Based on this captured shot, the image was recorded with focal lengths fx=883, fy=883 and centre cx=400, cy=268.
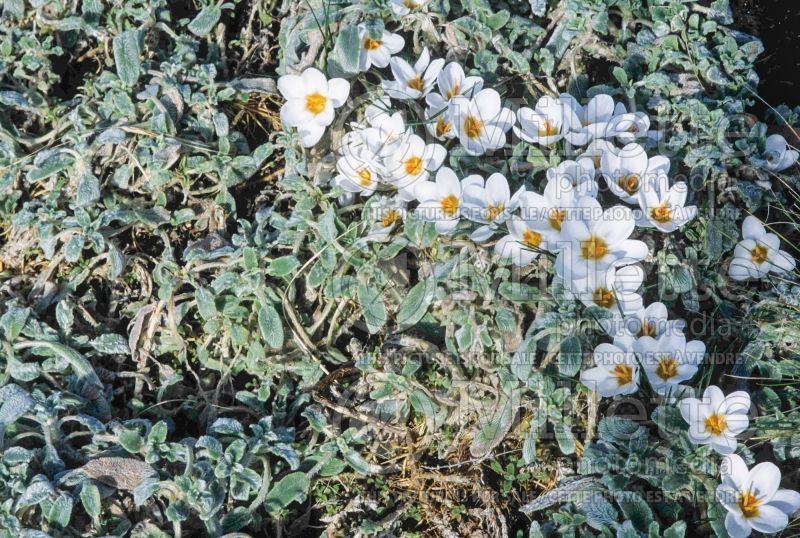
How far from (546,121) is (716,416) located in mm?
828

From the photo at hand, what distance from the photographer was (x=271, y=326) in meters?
2.23

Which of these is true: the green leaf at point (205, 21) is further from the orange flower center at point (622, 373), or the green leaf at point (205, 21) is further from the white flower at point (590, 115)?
the orange flower center at point (622, 373)

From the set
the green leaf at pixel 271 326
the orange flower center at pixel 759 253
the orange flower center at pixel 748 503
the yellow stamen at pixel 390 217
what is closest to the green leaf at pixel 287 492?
the green leaf at pixel 271 326

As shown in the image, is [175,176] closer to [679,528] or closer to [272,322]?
[272,322]

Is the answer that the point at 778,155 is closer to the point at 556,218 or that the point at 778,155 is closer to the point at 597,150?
the point at 597,150

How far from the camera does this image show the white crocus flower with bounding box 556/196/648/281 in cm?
203

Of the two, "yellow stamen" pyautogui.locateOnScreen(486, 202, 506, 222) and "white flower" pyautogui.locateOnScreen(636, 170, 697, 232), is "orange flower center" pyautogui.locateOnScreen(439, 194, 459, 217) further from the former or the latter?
"white flower" pyautogui.locateOnScreen(636, 170, 697, 232)

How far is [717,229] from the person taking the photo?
7.52 ft

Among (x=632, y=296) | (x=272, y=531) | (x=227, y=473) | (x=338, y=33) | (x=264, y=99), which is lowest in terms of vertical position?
(x=272, y=531)

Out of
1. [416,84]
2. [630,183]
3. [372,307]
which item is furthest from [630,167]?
[372,307]

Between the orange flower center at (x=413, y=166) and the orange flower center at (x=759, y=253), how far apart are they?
893 millimetres

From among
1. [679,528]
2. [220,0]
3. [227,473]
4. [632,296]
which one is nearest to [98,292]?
[227,473]

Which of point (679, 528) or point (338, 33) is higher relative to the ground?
point (338, 33)

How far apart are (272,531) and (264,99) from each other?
1.23m
